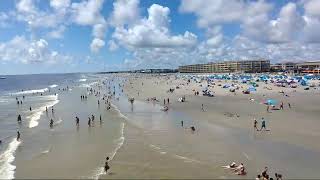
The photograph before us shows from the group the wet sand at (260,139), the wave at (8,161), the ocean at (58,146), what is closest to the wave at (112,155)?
the ocean at (58,146)

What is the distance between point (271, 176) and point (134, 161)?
313 inches

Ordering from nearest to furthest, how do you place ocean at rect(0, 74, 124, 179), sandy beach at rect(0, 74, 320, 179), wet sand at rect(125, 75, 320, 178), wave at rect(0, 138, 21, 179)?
sandy beach at rect(0, 74, 320, 179) → wave at rect(0, 138, 21, 179) → wet sand at rect(125, 75, 320, 178) → ocean at rect(0, 74, 124, 179)

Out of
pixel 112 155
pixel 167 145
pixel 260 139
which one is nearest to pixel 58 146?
pixel 112 155

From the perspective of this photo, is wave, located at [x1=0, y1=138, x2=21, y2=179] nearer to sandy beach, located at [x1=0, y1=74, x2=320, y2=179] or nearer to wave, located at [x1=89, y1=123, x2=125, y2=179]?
sandy beach, located at [x1=0, y1=74, x2=320, y2=179]

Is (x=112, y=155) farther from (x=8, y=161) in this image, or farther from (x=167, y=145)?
(x=8, y=161)

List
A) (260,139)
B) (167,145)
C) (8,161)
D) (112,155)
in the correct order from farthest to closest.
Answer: (260,139) < (167,145) < (112,155) < (8,161)

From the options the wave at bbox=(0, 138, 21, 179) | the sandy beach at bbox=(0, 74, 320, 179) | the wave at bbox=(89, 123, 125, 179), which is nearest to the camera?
the wave at bbox=(89, 123, 125, 179)

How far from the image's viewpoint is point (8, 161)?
955 inches

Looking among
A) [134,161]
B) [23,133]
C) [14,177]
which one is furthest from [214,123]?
[14,177]

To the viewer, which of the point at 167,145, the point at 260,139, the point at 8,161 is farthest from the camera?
the point at 260,139

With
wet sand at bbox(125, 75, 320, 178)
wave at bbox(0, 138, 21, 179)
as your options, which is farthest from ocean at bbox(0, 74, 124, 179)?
wet sand at bbox(125, 75, 320, 178)

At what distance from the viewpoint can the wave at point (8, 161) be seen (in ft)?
69.7

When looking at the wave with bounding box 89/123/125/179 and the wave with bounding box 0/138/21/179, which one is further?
the wave with bounding box 0/138/21/179

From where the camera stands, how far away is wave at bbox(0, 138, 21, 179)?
2125 centimetres
